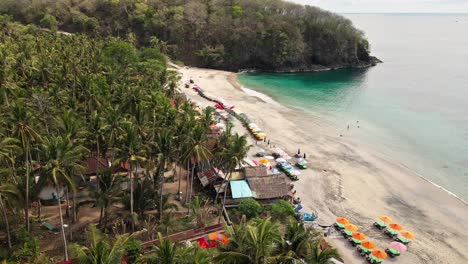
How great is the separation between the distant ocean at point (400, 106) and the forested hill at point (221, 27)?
33.0 ft

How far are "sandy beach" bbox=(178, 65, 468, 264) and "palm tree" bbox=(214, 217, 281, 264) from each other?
18.1m

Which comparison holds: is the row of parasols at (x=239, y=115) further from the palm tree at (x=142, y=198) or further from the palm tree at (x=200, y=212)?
the palm tree at (x=142, y=198)

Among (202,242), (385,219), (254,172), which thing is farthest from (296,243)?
(254,172)

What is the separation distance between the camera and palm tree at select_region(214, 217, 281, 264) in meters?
21.1

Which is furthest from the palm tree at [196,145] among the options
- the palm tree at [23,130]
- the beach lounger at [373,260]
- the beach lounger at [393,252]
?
the beach lounger at [393,252]

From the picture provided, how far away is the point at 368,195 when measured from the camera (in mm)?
49406

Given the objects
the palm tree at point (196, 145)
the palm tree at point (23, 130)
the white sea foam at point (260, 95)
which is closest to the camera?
the palm tree at point (23, 130)

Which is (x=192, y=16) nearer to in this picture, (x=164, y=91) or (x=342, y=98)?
(x=342, y=98)

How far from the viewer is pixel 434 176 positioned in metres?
56.7

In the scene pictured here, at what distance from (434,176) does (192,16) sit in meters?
104

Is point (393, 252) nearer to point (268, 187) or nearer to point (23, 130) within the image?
point (268, 187)

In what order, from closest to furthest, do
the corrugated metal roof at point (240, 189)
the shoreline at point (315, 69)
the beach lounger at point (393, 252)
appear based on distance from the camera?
1. the beach lounger at point (393, 252)
2. the corrugated metal roof at point (240, 189)
3. the shoreline at point (315, 69)

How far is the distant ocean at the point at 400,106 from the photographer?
62812 millimetres

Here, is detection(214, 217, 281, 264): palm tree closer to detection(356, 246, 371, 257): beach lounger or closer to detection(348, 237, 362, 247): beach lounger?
detection(356, 246, 371, 257): beach lounger
